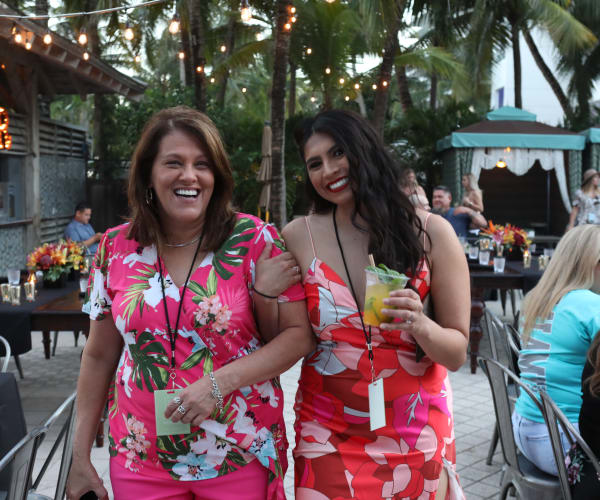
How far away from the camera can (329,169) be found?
1.95 metres

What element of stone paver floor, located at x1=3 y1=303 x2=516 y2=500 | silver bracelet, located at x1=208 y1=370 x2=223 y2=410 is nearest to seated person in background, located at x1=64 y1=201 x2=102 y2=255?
stone paver floor, located at x1=3 y1=303 x2=516 y2=500

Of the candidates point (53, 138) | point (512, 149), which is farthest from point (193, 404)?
point (512, 149)

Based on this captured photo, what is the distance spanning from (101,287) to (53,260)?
152 inches

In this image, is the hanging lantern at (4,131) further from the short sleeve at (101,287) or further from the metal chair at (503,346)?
the short sleeve at (101,287)

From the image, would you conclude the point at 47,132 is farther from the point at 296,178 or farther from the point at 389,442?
the point at 389,442

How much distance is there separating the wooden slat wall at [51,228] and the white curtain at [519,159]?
910 cm

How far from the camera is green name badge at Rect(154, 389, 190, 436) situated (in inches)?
68.9

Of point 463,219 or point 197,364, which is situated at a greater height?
point 463,219

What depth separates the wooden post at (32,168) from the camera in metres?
12.0

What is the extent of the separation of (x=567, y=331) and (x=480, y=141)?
12127mm

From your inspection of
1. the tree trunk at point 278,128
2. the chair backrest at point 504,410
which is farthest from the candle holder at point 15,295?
the tree trunk at point 278,128

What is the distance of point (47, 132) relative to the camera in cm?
1352

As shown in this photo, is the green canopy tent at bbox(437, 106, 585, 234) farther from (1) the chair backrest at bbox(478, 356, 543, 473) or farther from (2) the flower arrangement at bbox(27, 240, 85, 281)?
(1) the chair backrest at bbox(478, 356, 543, 473)

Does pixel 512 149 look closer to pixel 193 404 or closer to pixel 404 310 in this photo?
pixel 404 310
